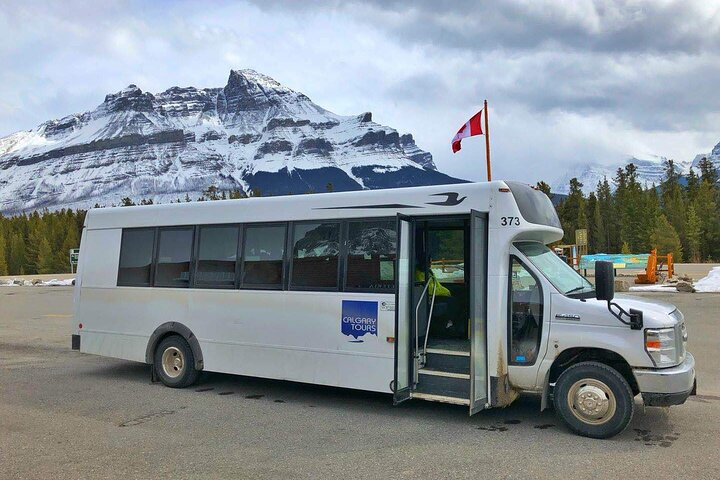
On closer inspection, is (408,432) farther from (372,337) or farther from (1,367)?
(1,367)

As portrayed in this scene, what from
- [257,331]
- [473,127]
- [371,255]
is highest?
[473,127]

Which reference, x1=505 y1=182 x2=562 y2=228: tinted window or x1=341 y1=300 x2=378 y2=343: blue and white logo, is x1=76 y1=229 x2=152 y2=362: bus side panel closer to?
x1=341 y1=300 x2=378 y2=343: blue and white logo

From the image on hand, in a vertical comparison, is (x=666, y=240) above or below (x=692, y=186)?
below

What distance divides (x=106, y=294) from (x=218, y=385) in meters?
2.31

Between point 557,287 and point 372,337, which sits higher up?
point 557,287

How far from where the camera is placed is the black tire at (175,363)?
8.74m

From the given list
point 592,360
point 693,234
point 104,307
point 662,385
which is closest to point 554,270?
point 592,360

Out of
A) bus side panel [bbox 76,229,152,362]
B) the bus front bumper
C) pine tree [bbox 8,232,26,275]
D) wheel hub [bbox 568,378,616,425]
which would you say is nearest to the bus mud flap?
wheel hub [bbox 568,378,616,425]

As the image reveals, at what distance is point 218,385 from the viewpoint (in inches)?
356

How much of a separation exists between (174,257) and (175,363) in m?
1.55

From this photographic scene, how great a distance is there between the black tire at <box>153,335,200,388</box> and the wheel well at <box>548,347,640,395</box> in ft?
16.3

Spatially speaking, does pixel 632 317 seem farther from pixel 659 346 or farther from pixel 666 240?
pixel 666 240

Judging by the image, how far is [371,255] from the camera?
24.3ft

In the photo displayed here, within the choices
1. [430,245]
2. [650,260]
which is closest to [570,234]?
[650,260]
